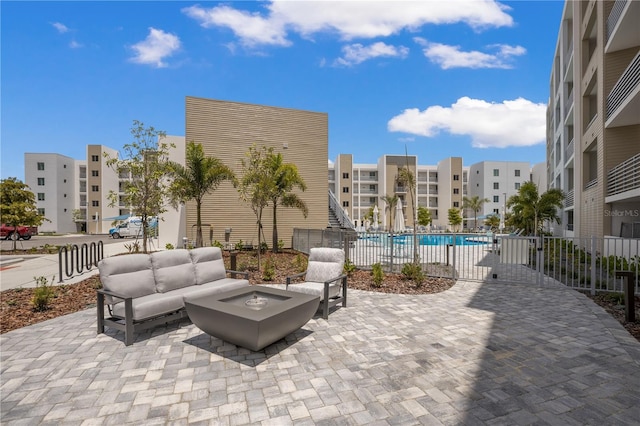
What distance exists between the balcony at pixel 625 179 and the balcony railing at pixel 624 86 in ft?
7.12

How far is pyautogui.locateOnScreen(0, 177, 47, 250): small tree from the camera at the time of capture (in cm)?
1808

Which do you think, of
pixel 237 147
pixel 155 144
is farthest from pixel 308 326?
pixel 237 147

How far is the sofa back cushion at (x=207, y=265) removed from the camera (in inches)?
267

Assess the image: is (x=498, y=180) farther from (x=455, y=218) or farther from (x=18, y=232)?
(x=18, y=232)

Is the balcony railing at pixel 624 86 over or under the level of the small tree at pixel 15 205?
over

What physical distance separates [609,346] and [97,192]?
63407mm

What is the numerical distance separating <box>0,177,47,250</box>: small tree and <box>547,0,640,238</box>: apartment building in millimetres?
28500

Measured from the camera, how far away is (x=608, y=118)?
13266mm

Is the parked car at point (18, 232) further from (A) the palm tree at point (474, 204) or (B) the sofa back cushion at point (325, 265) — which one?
(A) the palm tree at point (474, 204)

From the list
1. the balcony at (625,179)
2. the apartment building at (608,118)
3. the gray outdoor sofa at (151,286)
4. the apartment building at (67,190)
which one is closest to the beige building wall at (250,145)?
the gray outdoor sofa at (151,286)

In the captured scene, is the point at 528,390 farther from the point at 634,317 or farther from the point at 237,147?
the point at 237,147

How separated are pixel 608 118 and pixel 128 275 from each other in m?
17.8

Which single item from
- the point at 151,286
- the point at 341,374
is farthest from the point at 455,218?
the point at 341,374

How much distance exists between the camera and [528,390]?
142 inches
